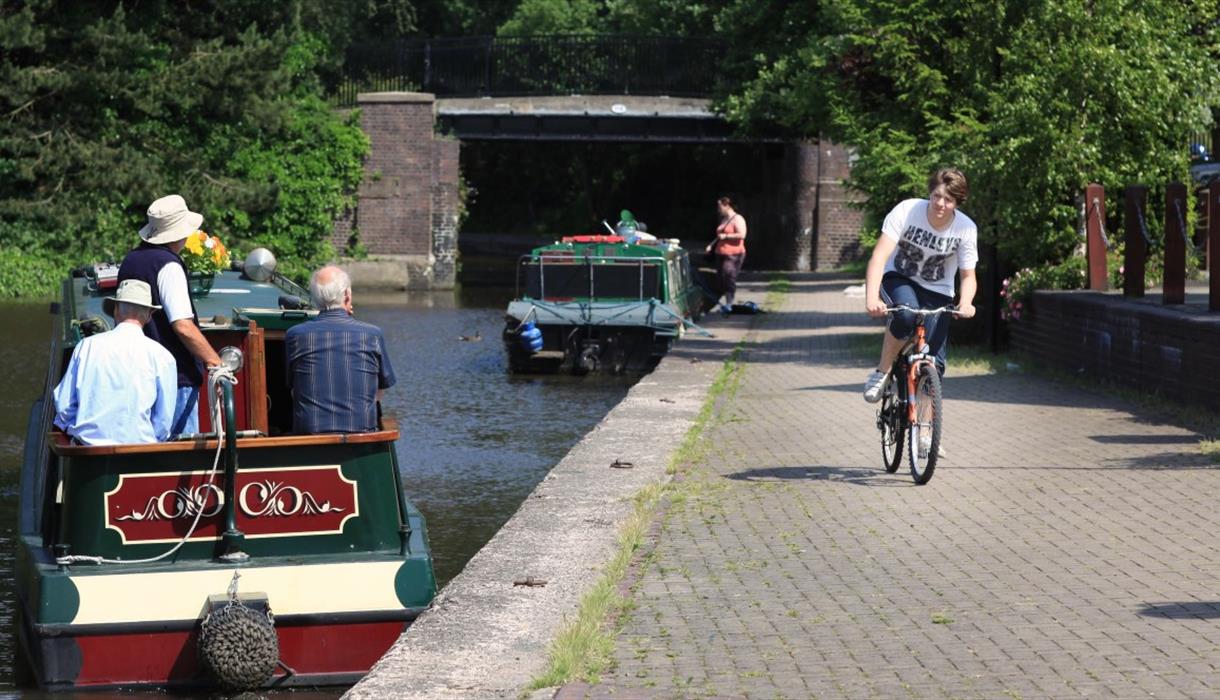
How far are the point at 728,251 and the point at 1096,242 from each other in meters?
11.3

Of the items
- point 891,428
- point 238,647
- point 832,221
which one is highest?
point 832,221

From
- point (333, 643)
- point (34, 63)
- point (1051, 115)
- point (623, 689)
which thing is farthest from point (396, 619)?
point (34, 63)

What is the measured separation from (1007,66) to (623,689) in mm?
15288

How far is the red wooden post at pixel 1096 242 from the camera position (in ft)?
56.0

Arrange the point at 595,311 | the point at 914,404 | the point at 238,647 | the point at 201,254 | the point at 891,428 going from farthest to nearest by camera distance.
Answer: the point at 595,311
the point at 201,254
the point at 891,428
the point at 914,404
the point at 238,647

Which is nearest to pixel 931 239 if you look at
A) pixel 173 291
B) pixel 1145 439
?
pixel 1145 439

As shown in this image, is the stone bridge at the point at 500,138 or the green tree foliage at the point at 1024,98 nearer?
the green tree foliage at the point at 1024,98

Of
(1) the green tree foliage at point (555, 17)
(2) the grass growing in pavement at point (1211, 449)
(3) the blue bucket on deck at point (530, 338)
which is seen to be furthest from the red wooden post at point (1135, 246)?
(1) the green tree foliage at point (555, 17)

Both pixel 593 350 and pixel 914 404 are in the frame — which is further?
pixel 593 350

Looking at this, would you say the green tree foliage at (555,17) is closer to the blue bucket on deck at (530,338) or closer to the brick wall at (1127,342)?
the blue bucket on deck at (530,338)

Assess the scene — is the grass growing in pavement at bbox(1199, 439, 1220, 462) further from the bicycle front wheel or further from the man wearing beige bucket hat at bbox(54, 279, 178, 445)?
the man wearing beige bucket hat at bbox(54, 279, 178, 445)

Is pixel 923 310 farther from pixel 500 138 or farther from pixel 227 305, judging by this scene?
pixel 500 138

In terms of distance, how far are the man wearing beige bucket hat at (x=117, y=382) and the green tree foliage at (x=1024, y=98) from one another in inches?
466

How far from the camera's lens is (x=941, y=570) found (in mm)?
7723
